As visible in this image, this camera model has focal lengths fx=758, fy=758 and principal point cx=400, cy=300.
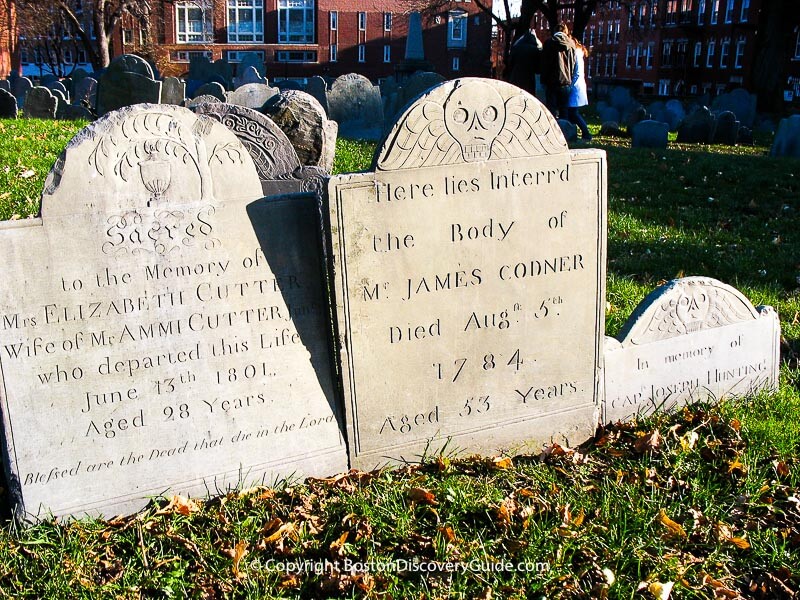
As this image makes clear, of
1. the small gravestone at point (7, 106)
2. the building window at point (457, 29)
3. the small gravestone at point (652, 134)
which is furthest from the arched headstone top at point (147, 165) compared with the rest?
the building window at point (457, 29)

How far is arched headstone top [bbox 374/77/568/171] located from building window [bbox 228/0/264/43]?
168 ft

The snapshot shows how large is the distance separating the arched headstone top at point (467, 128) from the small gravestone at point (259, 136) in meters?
2.88

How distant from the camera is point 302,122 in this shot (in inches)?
284

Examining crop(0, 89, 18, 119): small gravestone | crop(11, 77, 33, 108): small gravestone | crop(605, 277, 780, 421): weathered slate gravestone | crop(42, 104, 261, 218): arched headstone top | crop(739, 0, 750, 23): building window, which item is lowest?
crop(605, 277, 780, 421): weathered slate gravestone

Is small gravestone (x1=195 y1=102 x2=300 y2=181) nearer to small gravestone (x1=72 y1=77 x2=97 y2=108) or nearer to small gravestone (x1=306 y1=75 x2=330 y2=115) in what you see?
small gravestone (x1=306 y1=75 x2=330 y2=115)

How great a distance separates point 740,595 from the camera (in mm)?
3076

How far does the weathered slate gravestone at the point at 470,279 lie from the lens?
3.58 meters

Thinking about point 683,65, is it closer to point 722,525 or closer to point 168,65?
point 168,65

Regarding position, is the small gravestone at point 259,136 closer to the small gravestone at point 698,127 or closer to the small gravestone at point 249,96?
the small gravestone at point 249,96

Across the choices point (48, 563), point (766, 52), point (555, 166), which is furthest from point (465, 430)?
point (766, 52)

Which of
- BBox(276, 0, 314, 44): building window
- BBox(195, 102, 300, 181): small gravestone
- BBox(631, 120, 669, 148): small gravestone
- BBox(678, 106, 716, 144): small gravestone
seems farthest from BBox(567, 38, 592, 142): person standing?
BBox(276, 0, 314, 44): building window

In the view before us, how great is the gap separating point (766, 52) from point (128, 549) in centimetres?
2687

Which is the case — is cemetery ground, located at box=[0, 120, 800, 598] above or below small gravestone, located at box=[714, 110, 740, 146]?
below

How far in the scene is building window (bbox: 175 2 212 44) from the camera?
166 ft
